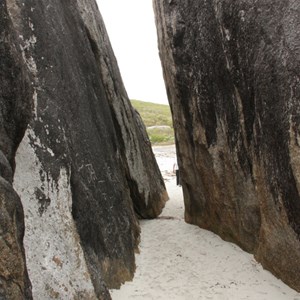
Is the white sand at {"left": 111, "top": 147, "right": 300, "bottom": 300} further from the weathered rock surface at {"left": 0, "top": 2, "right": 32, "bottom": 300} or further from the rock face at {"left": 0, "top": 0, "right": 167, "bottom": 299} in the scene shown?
the weathered rock surface at {"left": 0, "top": 2, "right": 32, "bottom": 300}

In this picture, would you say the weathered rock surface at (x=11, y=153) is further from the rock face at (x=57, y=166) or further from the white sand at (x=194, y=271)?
the white sand at (x=194, y=271)

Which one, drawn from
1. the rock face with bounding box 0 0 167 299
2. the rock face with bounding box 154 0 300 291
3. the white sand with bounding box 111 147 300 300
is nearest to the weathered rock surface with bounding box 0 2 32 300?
the rock face with bounding box 0 0 167 299

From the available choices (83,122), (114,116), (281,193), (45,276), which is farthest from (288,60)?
(114,116)

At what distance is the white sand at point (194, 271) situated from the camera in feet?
29.5

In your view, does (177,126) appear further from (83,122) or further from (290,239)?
(290,239)

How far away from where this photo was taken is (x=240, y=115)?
10078 mm

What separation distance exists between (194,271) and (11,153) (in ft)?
20.5

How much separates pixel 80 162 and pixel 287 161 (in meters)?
4.43

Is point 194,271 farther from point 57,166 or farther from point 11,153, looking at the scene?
point 11,153

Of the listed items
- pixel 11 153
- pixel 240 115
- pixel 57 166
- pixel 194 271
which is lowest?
pixel 194 271

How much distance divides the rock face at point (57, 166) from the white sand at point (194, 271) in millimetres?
581

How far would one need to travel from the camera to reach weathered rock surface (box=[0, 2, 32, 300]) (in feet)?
14.7

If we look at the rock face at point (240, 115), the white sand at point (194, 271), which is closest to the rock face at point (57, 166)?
the white sand at point (194, 271)

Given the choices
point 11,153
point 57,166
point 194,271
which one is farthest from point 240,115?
point 11,153
